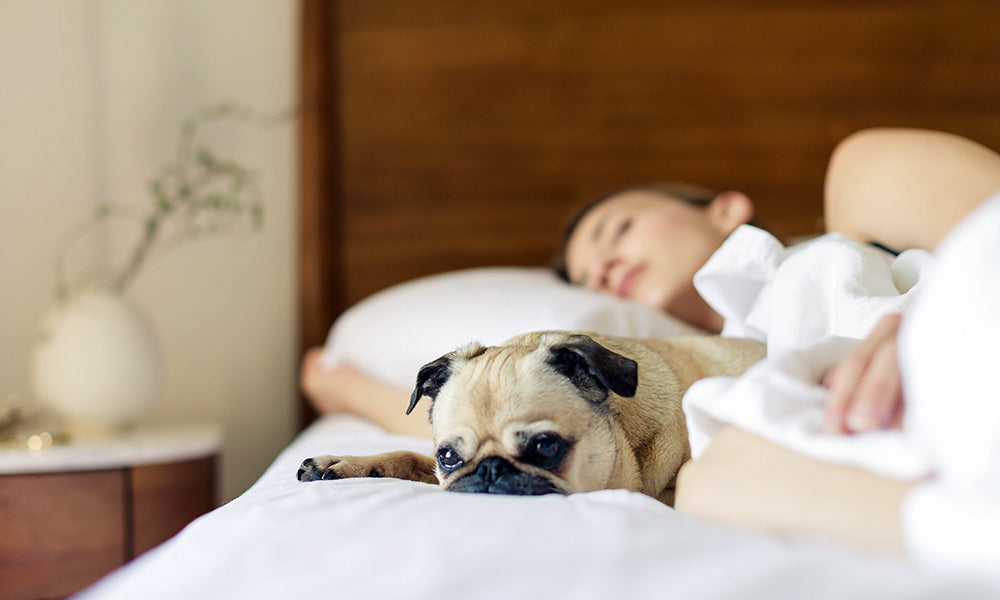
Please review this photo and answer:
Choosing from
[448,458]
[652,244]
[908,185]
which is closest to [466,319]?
[652,244]

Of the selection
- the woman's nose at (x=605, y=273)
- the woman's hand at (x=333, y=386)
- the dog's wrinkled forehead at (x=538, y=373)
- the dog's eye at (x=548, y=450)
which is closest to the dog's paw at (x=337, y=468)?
the dog's wrinkled forehead at (x=538, y=373)

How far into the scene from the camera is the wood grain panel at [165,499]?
5.91 feet

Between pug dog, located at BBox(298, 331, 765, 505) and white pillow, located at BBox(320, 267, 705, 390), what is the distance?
38cm

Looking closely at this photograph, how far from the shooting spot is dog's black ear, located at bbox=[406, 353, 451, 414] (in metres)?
1.09

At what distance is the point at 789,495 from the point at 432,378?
1.86ft

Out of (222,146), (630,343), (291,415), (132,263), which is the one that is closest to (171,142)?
(222,146)

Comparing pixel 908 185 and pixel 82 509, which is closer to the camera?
pixel 908 185

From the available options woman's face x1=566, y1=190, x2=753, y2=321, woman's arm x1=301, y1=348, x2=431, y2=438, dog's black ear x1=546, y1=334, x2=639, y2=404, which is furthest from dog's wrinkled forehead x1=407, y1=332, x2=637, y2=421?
woman's face x1=566, y1=190, x2=753, y2=321

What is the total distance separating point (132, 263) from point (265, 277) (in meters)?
0.40

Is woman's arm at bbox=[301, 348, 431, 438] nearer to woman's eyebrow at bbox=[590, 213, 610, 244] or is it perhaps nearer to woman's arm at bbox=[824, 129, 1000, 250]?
woman's eyebrow at bbox=[590, 213, 610, 244]

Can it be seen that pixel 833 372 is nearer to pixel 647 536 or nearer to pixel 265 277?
pixel 647 536

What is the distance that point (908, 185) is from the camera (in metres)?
1.38

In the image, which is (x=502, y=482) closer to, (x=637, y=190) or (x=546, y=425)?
(x=546, y=425)

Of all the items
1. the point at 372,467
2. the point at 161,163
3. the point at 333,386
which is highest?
the point at 161,163
